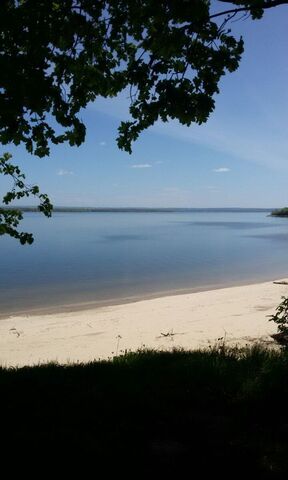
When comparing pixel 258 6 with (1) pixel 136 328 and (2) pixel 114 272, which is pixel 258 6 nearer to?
(1) pixel 136 328

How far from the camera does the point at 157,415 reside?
4.81 metres

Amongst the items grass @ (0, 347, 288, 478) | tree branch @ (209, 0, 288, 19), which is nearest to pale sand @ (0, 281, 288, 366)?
grass @ (0, 347, 288, 478)

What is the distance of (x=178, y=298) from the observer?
70.0ft

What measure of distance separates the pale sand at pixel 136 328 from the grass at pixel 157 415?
3.28 metres

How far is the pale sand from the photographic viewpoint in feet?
38.2

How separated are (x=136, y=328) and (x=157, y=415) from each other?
980cm

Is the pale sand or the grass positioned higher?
the grass

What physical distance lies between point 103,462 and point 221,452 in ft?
3.76

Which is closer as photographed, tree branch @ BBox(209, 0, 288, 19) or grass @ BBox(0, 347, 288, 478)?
grass @ BBox(0, 347, 288, 478)

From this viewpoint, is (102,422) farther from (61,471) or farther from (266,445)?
(266,445)

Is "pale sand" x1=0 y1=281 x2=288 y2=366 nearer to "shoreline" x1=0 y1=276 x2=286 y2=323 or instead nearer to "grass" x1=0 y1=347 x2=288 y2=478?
"shoreline" x1=0 y1=276 x2=286 y2=323

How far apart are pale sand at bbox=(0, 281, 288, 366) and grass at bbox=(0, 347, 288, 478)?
129 inches

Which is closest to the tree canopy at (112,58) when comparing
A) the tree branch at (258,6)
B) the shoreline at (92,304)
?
the tree branch at (258,6)

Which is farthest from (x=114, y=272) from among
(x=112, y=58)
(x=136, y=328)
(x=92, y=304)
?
(x=112, y=58)
